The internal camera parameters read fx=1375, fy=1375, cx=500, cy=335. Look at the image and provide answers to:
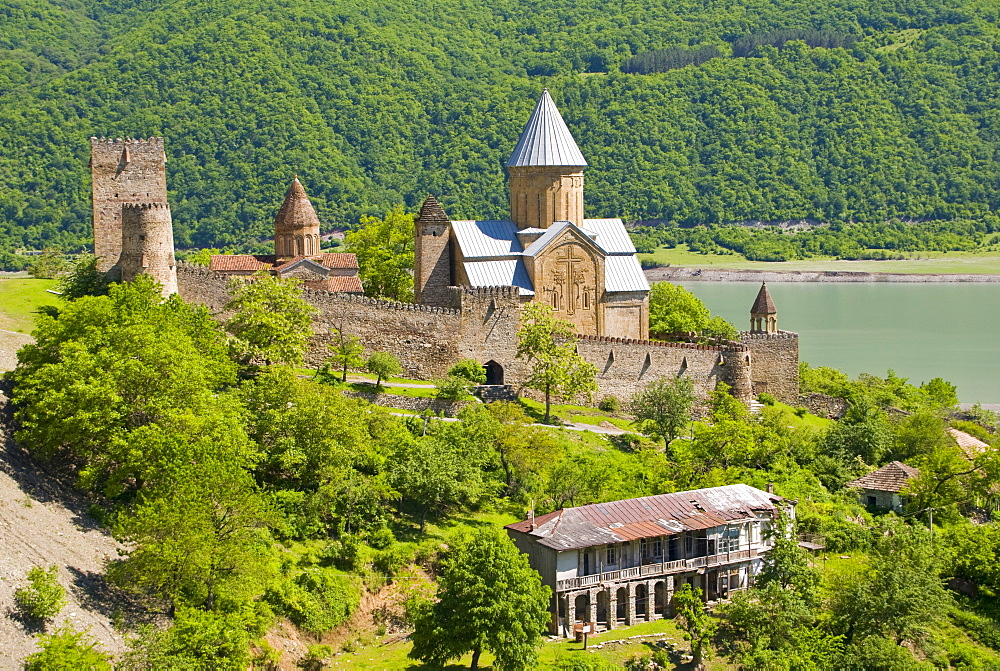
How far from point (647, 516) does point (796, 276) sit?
2840 inches

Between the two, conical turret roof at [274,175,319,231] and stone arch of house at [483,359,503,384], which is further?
conical turret roof at [274,175,319,231]

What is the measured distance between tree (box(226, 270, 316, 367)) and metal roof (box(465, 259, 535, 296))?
20.8 ft

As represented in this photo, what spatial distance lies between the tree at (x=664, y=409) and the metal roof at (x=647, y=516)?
5.27 m

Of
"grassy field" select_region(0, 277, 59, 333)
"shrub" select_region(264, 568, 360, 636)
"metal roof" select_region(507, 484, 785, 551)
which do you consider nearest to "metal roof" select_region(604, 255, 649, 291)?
"metal roof" select_region(507, 484, 785, 551)

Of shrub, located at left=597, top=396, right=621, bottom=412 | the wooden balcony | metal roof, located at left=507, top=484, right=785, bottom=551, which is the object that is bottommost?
the wooden balcony

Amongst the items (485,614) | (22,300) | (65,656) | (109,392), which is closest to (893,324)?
(22,300)

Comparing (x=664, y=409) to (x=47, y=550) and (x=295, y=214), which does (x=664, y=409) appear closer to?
(x=295, y=214)

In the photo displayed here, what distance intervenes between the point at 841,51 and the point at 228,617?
11603cm

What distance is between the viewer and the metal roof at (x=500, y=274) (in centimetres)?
3634

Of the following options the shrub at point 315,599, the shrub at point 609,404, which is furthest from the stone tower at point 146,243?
the shrub at point 609,404

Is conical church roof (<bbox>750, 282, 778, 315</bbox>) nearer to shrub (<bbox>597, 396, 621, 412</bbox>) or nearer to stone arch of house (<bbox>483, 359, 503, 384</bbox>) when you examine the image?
shrub (<bbox>597, 396, 621, 412</bbox>)

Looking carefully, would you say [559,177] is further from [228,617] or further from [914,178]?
[914,178]

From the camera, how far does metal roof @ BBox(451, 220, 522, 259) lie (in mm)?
37031

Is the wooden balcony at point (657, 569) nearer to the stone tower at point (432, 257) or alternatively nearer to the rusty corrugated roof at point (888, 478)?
the rusty corrugated roof at point (888, 478)
